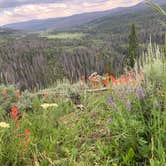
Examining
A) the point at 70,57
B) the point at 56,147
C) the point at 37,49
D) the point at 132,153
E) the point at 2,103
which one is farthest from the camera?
the point at 37,49

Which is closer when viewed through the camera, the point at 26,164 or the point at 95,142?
the point at 26,164

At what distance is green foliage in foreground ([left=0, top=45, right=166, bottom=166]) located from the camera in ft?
7.85

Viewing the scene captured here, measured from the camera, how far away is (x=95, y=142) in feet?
9.40

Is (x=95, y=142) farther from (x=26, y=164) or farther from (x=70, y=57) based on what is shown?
(x=70, y=57)

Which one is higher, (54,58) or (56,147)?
(56,147)

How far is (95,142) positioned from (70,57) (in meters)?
84.5

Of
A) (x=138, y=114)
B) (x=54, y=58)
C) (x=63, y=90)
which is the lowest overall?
(x=54, y=58)

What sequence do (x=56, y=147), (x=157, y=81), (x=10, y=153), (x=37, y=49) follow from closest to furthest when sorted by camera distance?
(x=10, y=153) < (x=56, y=147) < (x=157, y=81) < (x=37, y=49)

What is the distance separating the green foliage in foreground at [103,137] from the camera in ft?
7.85

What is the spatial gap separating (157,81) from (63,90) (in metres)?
1.97

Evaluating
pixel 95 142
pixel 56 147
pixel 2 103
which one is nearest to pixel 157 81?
pixel 95 142

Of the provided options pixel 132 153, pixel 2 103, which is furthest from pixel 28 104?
pixel 132 153

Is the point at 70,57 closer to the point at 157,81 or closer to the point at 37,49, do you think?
the point at 37,49

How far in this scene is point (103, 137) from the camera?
117 inches
